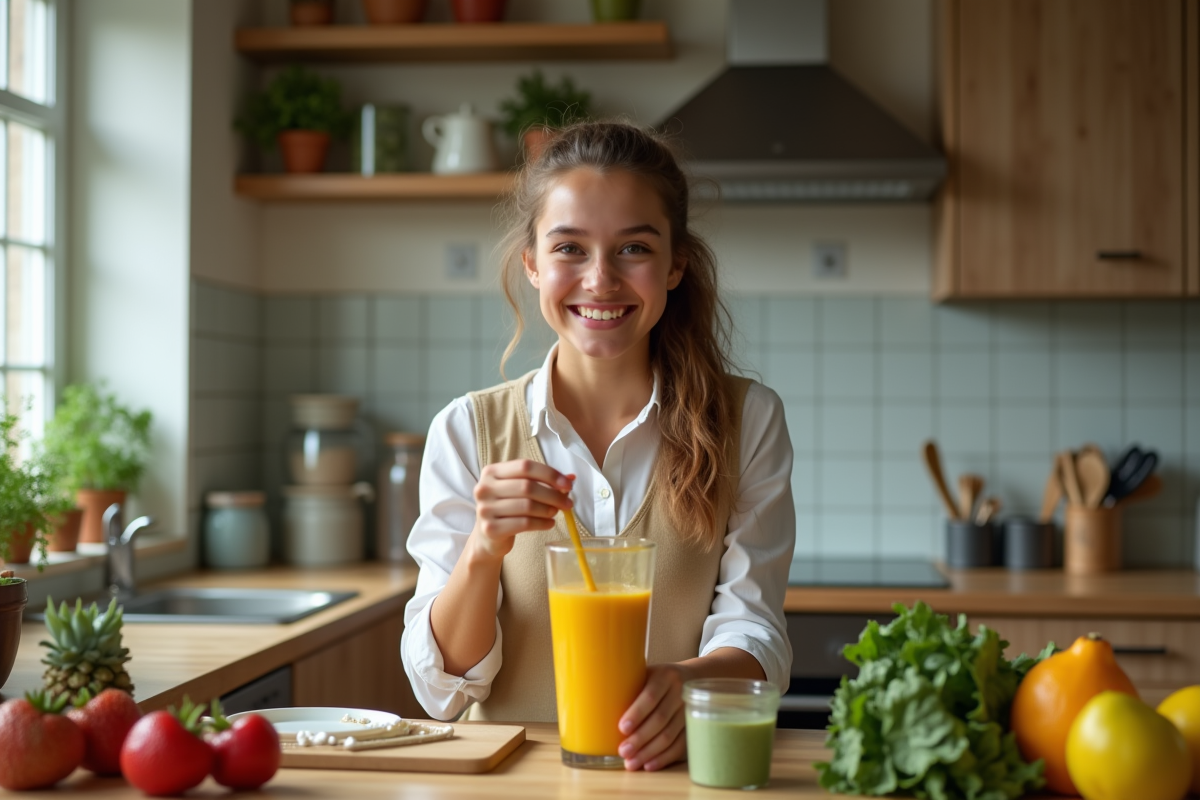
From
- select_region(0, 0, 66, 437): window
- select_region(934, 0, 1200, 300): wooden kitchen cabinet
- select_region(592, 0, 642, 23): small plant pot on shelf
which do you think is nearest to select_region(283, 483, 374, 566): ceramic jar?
select_region(0, 0, 66, 437): window

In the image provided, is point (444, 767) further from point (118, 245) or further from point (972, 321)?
point (972, 321)

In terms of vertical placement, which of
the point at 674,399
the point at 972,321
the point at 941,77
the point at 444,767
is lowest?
the point at 444,767

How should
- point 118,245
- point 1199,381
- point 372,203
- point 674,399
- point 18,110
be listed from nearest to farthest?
point 674,399 → point 18,110 → point 118,245 → point 1199,381 → point 372,203

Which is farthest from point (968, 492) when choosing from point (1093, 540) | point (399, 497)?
point (399, 497)

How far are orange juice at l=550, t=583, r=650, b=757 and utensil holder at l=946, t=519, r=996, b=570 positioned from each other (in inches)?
81.5

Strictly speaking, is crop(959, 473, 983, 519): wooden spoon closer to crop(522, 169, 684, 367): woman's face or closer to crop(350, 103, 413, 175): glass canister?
crop(350, 103, 413, 175): glass canister

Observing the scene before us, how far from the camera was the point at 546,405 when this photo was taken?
160 centimetres

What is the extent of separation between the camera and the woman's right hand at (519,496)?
45.4 inches

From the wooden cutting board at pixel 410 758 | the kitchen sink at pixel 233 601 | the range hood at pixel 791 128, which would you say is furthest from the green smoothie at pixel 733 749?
the range hood at pixel 791 128

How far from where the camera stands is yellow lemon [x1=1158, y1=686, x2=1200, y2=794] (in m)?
1.02

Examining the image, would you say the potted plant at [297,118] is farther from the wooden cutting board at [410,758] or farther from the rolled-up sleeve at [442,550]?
the wooden cutting board at [410,758]

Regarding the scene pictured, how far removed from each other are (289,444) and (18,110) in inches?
39.3

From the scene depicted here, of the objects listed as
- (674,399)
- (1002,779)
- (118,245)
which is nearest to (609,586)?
(1002,779)

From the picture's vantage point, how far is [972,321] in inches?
129
